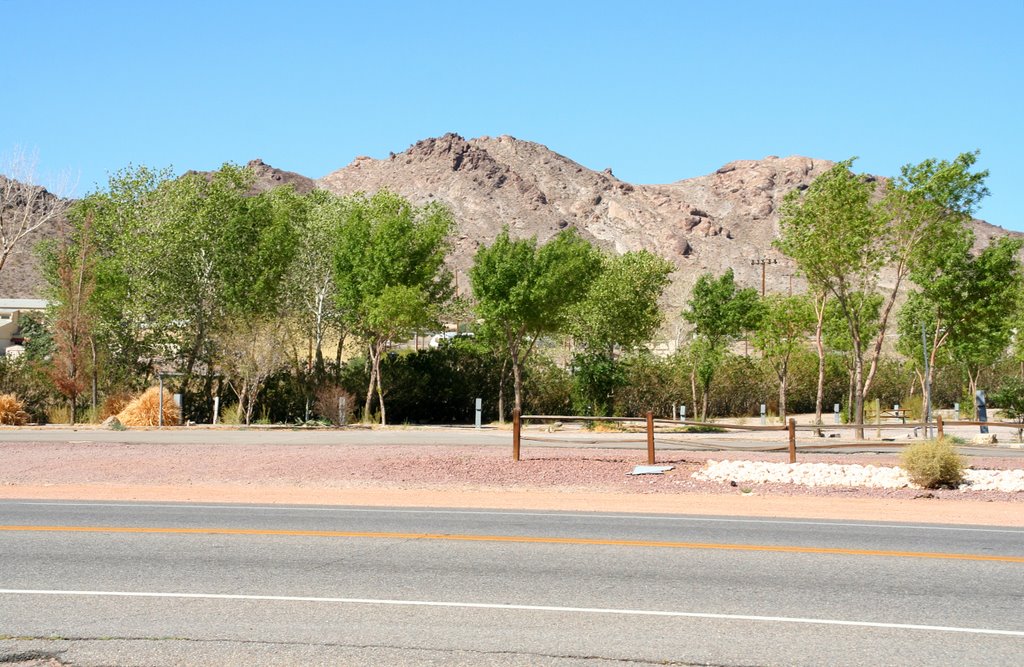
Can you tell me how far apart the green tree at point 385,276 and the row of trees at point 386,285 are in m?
0.08

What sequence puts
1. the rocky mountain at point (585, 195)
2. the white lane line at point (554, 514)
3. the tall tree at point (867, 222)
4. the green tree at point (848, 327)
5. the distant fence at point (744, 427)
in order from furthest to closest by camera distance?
the rocky mountain at point (585, 195)
the green tree at point (848, 327)
the tall tree at point (867, 222)
the distant fence at point (744, 427)
the white lane line at point (554, 514)

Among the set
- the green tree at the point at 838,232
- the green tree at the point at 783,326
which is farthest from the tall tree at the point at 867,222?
the green tree at the point at 783,326

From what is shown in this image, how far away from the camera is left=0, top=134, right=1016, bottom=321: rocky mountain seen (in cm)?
15574

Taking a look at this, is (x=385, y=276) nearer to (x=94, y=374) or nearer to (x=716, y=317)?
(x=94, y=374)

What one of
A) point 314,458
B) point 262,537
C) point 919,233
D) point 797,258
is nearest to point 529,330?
point 797,258

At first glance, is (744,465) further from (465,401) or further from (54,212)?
(54,212)

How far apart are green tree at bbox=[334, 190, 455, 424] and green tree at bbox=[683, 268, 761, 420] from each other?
15.1m

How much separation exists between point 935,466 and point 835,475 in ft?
6.21

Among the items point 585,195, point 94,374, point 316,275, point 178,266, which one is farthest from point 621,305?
point 585,195

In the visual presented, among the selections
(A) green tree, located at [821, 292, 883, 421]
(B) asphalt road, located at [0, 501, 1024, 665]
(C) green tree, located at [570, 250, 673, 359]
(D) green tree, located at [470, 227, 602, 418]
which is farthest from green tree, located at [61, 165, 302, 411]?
(B) asphalt road, located at [0, 501, 1024, 665]

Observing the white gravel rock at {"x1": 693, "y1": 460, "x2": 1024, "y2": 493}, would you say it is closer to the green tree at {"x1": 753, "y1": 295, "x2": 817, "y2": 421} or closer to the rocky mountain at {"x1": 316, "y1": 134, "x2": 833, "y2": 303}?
the green tree at {"x1": 753, "y1": 295, "x2": 817, "y2": 421}

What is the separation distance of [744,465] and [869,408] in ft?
119

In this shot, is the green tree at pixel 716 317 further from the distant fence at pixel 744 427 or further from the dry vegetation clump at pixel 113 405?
the dry vegetation clump at pixel 113 405

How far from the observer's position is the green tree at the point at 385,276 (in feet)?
123
